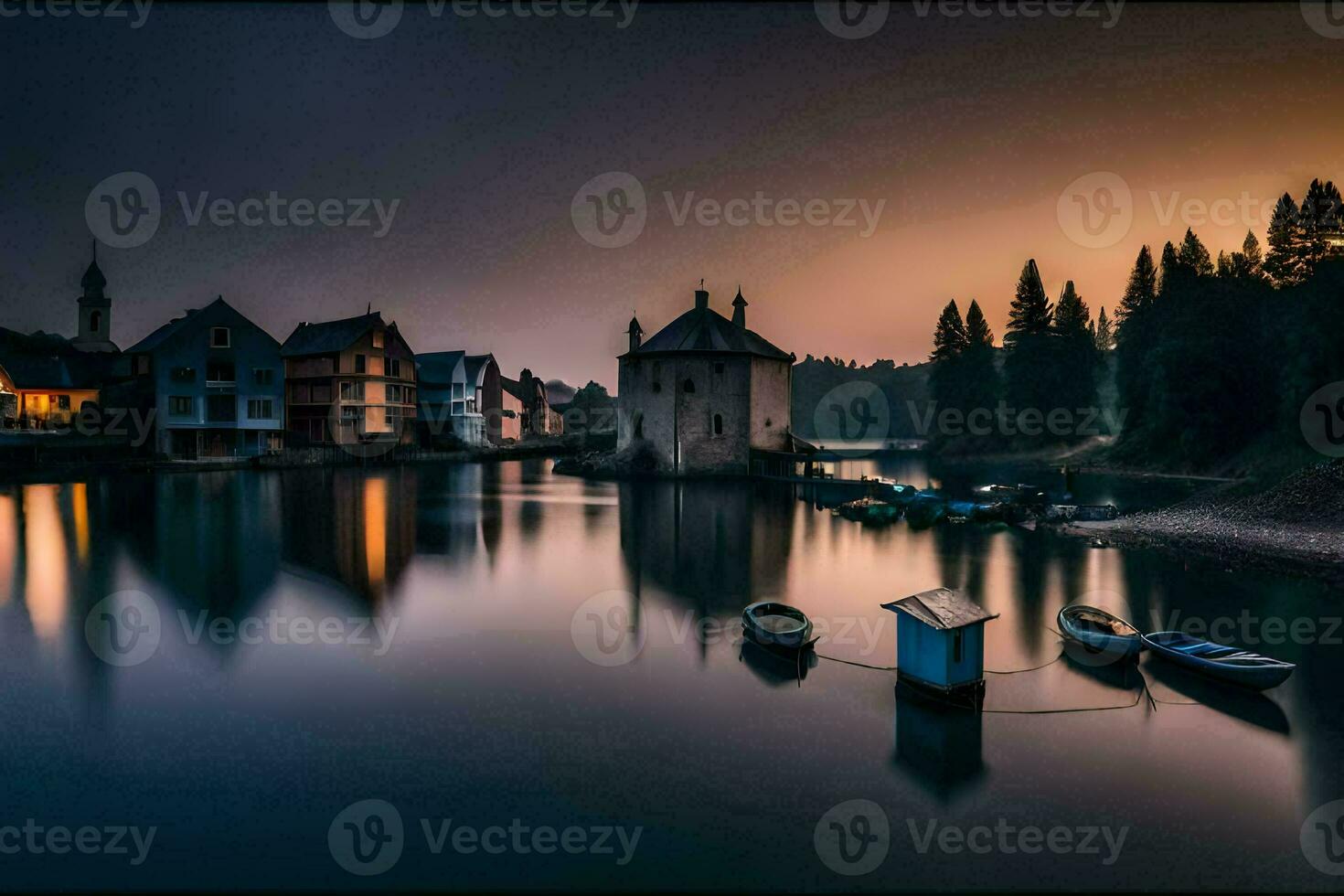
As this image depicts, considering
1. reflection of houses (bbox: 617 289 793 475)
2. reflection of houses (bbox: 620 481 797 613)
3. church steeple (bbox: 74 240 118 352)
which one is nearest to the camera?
reflection of houses (bbox: 620 481 797 613)

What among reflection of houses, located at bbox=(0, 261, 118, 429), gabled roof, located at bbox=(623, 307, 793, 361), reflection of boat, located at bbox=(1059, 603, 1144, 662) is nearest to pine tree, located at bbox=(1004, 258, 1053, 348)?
gabled roof, located at bbox=(623, 307, 793, 361)

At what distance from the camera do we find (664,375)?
51.6 meters

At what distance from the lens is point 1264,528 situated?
2645cm

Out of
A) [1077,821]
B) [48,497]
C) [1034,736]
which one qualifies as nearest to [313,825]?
[1077,821]

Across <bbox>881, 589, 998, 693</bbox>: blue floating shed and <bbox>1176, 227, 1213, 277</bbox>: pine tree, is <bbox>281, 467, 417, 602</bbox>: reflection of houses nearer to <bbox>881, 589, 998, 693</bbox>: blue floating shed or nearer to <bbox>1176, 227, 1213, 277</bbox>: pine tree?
<bbox>881, 589, 998, 693</bbox>: blue floating shed

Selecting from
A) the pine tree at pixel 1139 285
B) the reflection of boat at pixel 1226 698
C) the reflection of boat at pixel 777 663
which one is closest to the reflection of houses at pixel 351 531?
the reflection of boat at pixel 777 663

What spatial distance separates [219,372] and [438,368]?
859 inches

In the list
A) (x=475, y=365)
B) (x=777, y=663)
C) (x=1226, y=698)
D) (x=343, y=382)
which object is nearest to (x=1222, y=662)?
(x=1226, y=698)

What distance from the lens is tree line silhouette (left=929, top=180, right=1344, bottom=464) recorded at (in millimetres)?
41562

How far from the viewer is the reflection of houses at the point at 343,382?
58688 millimetres

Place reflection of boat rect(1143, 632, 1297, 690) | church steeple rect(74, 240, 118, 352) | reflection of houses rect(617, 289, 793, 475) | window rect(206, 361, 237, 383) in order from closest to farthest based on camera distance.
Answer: reflection of boat rect(1143, 632, 1297, 690) → reflection of houses rect(617, 289, 793, 475) → window rect(206, 361, 237, 383) → church steeple rect(74, 240, 118, 352)

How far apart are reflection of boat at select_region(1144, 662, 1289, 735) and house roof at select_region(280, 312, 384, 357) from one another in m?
59.1

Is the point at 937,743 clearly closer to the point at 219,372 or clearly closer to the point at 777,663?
the point at 777,663

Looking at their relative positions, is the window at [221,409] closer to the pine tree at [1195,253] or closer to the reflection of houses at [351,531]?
the reflection of houses at [351,531]
